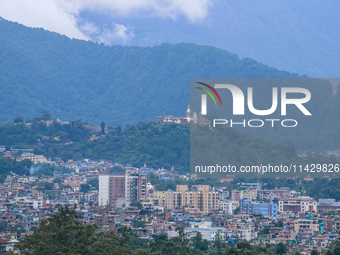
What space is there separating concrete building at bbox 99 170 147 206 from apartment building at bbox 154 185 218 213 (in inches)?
110

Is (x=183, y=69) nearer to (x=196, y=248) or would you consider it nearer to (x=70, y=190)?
(x=70, y=190)

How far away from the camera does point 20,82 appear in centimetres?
10694

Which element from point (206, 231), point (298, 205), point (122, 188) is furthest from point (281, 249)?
point (122, 188)

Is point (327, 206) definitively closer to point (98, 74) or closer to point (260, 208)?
point (260, 208)

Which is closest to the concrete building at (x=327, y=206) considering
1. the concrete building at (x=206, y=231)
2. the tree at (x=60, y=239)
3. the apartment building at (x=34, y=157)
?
the concrete building at (x=206, y=231)

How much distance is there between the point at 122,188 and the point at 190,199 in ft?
19.7

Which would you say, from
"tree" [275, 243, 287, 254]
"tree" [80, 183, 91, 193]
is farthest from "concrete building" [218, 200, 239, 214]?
"tree" [275, 243, 287, 254]

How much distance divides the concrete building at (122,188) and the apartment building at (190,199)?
2.78 m

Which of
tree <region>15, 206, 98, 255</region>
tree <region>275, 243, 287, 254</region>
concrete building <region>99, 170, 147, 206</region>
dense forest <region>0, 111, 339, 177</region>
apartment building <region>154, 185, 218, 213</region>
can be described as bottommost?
tree <region>275, 243, 287, 254</region>

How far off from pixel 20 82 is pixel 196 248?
85749 mm

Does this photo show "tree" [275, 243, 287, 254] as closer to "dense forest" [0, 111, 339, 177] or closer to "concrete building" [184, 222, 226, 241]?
"concrete building" [184, 222, 226, 241]

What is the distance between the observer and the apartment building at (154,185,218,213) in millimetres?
41938

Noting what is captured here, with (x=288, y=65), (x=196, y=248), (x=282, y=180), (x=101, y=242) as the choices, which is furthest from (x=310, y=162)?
(x=288, y=65)

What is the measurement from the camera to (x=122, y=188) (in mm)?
46875
